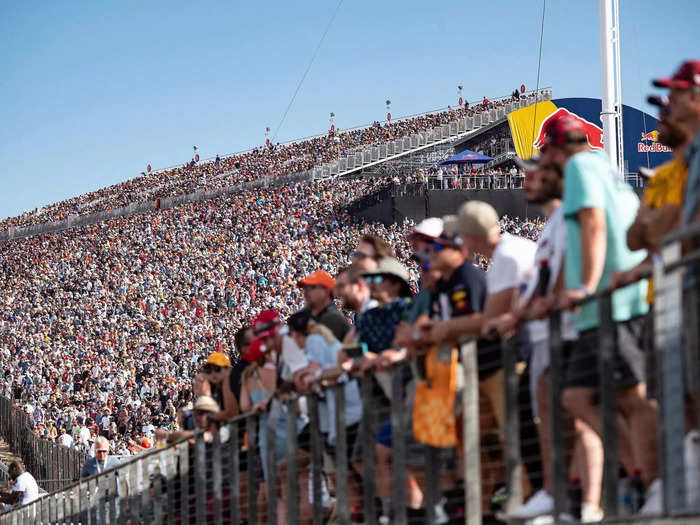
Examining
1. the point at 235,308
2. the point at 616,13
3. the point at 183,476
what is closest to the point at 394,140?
the point at 235,308

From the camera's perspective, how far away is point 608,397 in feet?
12.2

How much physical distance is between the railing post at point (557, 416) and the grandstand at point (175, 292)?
1.00 feet

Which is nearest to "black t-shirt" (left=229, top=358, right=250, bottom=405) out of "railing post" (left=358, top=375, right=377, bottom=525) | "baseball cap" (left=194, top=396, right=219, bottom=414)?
"baseball cap" (left=194, top=396, right=219, bottom=414)

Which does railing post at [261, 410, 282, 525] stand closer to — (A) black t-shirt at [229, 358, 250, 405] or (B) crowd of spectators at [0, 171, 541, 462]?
(A) black t-shirt at [229, 358, 250, 405]

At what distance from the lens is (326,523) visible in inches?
244

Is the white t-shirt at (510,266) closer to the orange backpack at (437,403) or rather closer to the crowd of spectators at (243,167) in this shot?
the orange backpack at (437,403)

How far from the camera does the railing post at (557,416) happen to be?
3.96 metres

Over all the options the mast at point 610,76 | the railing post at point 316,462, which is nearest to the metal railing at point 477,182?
the mast at point 610,76

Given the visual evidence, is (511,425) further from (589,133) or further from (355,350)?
(589,133)

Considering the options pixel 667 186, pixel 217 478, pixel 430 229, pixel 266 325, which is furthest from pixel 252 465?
pixel 667 186

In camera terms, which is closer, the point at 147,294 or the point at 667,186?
the point at 667,186

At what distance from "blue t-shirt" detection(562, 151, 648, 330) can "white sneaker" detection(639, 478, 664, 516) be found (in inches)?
26.5

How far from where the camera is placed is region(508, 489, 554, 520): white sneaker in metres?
4.06

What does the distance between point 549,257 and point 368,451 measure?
1.43 meters
